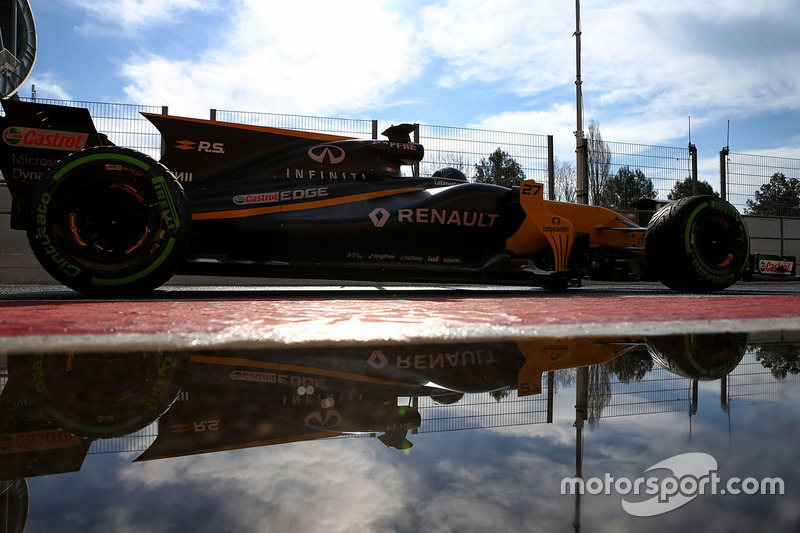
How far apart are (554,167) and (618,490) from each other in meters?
8.37

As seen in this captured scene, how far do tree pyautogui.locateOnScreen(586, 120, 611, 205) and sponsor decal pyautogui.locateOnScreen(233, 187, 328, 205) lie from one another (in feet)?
21.2

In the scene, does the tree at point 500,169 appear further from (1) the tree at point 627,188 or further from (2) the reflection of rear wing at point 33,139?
(2) the reflection of rear wing at point 33,139

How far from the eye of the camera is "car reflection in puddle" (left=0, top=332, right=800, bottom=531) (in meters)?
0.72

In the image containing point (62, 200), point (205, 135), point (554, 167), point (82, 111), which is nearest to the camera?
point (62, 200)

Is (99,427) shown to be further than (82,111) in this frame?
No

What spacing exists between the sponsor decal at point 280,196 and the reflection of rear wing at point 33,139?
3.73 ft

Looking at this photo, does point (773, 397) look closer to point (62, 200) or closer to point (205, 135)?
point (62, 200)

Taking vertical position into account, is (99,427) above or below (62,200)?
below

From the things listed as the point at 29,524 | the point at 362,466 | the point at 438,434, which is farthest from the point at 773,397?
the point at 29,524

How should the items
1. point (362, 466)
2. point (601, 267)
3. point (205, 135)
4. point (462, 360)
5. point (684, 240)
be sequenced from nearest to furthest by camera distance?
1. point (362, 466)
2. point (462, 360)
3. point (205, 135)
4. point (684, 240)
5. point (601, 267)

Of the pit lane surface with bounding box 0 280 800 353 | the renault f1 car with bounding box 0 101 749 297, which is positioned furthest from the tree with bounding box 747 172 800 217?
the pit lane surface with bounding box 0 280 800 353

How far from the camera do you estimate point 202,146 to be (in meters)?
4.14

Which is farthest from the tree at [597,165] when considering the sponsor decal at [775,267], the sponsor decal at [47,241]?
the sponsor decal at [47,241]

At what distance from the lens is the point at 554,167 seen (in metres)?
8.45
